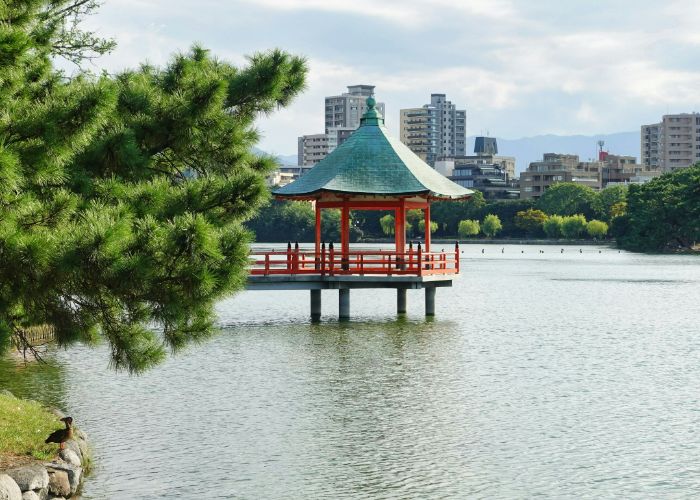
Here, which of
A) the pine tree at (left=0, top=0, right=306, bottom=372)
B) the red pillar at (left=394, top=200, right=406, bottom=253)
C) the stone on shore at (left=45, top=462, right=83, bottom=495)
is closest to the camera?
the pine tree at (left=0, top=0, right=306, bottom=372)

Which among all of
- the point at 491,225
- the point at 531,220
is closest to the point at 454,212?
the point at 491,225

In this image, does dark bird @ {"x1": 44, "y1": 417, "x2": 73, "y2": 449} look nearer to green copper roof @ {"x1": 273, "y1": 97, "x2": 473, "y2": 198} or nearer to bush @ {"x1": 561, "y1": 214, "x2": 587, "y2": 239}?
green copper roof @ {"x1": 273, "y1": 97, "x2": 473, "y2": 198}

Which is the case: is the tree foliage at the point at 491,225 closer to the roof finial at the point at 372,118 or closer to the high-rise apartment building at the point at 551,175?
the high-rise apartment building at the point at 551,175

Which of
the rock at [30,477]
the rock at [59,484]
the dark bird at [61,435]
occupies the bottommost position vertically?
the rock at [59,484]

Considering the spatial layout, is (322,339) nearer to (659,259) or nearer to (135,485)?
(135,485)

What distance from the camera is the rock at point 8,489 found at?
1020 centimetres

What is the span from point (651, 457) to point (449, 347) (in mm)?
12201

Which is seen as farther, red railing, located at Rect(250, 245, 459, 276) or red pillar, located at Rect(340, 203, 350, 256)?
red pillar, located at Rect(340, 203, 350, 256)

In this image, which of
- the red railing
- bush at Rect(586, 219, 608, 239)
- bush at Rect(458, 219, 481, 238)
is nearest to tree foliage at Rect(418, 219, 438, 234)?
bush at Rect(458, 219, 481, 238)

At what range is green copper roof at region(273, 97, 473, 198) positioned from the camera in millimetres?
31219

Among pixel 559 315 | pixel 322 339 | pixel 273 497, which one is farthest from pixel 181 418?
pixel 559 315

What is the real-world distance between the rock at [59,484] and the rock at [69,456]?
1.61ft

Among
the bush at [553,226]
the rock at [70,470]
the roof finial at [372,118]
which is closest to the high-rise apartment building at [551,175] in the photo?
the bush at [553,226]

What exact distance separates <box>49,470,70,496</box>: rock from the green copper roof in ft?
64.0
